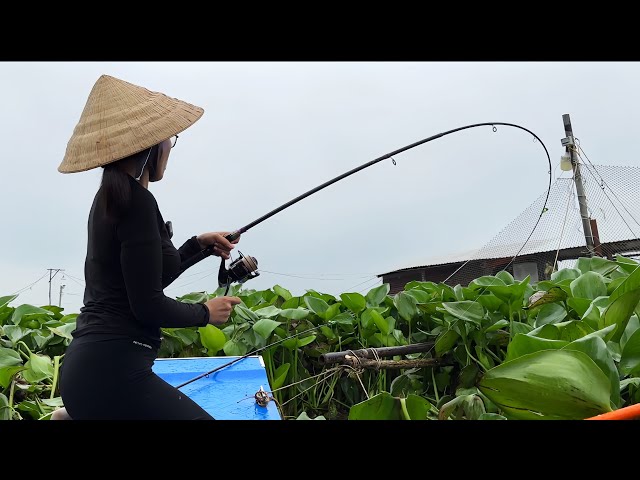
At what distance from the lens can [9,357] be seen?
148cm

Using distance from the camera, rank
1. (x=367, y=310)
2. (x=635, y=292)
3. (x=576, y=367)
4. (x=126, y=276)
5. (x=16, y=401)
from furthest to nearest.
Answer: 1. (x=367, y=310)
2. (x=16, y=401)
3. (x=126, y=276)
4. (x=635, y=292)
5. (x=576, y=367)

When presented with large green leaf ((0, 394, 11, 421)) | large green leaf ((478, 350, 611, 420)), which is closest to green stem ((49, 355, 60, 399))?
large green leaf ((0, 394, 11, 421))

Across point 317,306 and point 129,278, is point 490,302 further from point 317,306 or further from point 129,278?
point 129,278

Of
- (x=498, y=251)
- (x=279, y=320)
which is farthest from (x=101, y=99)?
(x=498, y=251)

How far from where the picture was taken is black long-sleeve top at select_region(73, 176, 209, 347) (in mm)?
847

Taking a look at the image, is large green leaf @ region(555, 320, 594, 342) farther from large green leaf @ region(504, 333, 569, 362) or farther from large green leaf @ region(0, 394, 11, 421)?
large green leaf @ region(0, 394, 11, 421)

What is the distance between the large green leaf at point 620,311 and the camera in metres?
0.61

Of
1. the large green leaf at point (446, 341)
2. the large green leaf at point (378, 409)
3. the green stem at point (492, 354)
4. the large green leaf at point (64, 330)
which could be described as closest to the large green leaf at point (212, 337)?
the large green leaf at point (64, 330)

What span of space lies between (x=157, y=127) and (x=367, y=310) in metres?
0.88

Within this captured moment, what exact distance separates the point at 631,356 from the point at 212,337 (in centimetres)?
118

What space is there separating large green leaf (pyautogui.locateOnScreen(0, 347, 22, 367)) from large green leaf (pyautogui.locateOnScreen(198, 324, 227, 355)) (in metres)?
0.46

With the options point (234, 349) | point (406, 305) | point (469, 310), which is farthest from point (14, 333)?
point (469, 310)
